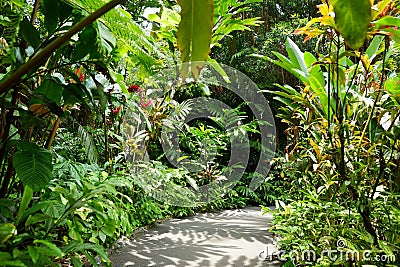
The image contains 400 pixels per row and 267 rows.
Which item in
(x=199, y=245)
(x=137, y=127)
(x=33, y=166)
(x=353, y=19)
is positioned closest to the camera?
(x=353, y=19)

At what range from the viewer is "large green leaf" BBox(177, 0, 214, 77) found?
56 cm

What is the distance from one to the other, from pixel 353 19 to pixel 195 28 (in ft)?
0.82

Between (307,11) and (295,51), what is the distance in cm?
388

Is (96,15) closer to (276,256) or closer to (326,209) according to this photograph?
(326,209)

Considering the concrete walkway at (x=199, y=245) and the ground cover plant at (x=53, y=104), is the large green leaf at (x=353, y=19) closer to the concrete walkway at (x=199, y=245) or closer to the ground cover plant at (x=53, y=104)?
the ground cover plant at (x=53, y=104)

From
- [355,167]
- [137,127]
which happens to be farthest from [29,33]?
[137,127]

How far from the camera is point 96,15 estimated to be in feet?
1.79

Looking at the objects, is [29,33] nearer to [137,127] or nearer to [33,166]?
[33,166]

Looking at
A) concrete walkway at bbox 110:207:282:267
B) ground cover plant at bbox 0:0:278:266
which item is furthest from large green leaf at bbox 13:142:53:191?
concrete walkway at bbox 110:207:282:267

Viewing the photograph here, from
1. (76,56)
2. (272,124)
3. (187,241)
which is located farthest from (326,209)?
(272,124)

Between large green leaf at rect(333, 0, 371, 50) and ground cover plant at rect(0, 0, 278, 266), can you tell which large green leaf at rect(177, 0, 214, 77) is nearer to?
ground cover plant at rect(0, 0, 278, 266)

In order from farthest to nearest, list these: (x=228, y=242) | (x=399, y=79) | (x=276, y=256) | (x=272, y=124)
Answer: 1. (x=272, y=124)
2. (x=228, y=242)
3. (x=276, y=256)
4. (x=399, y=79)

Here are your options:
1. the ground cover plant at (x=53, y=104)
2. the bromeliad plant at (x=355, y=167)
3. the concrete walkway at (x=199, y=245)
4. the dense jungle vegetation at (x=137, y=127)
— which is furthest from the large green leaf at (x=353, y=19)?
the concrete walkway at (x=199, y=245)

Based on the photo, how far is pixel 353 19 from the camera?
1.66 ft
